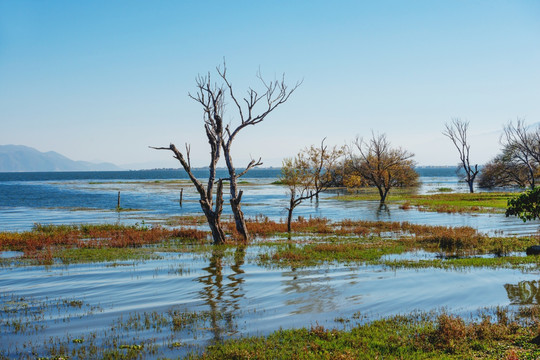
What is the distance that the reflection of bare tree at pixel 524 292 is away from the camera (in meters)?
12.9

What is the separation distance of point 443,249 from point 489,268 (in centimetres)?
518

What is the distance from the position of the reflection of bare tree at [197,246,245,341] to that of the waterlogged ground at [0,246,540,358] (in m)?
0.03

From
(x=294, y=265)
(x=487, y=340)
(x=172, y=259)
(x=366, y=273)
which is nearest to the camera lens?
(x=487, y=340)

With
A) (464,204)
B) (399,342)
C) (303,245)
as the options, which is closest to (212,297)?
(399,342)

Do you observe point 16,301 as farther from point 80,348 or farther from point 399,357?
point 399,357

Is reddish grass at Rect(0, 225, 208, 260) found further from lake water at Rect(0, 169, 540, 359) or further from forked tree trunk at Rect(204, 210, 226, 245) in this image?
lake water at Rect(0, 169, 540, 359)

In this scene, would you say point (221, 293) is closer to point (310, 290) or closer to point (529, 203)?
point (310, 290)

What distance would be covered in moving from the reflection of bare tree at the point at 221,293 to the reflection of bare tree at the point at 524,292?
830 centimetres

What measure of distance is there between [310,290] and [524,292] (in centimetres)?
681

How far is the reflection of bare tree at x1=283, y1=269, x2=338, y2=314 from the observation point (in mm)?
13094

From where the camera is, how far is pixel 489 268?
57.9 feet

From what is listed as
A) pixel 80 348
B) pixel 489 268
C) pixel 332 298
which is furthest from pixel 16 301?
pixel 489 268

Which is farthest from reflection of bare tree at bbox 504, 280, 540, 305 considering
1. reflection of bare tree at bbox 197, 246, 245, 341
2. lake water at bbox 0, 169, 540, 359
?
reflection of bare tree at bbox 197, 246, 245, 341

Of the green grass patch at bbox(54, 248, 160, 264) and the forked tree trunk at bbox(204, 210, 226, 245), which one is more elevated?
the forked tree trunk at bbox(204, 210, 226, 245)
